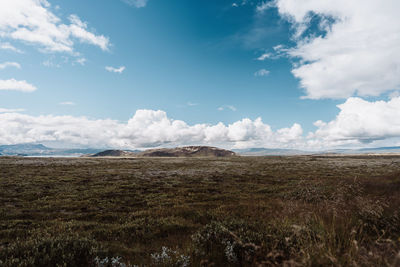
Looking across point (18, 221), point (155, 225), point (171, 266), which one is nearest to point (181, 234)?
point (155, 225)

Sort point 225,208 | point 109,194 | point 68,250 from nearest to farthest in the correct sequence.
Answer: point 68,250 < point 225,208 < point 109,194

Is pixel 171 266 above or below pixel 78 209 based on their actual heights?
above

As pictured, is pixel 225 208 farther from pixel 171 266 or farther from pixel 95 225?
pixel 171 266

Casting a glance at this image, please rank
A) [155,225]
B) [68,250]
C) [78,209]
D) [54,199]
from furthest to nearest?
[54,199] → [78,209] → [155,225] → [68,250]

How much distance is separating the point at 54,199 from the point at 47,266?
47.5ft

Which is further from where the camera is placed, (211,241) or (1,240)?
(1,240)

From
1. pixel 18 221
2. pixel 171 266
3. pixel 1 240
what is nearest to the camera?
pixel 171 266

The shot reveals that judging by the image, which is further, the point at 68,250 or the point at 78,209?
the point at 78,209

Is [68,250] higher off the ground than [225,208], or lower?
higher

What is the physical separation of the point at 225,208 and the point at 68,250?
29.0ft

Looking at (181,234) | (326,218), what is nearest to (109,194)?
(181,234)

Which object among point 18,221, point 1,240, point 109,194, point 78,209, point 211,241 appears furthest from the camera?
point 109,194

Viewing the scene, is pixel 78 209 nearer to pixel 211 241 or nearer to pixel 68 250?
pixel 68 250

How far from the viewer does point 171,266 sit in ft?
16.1
